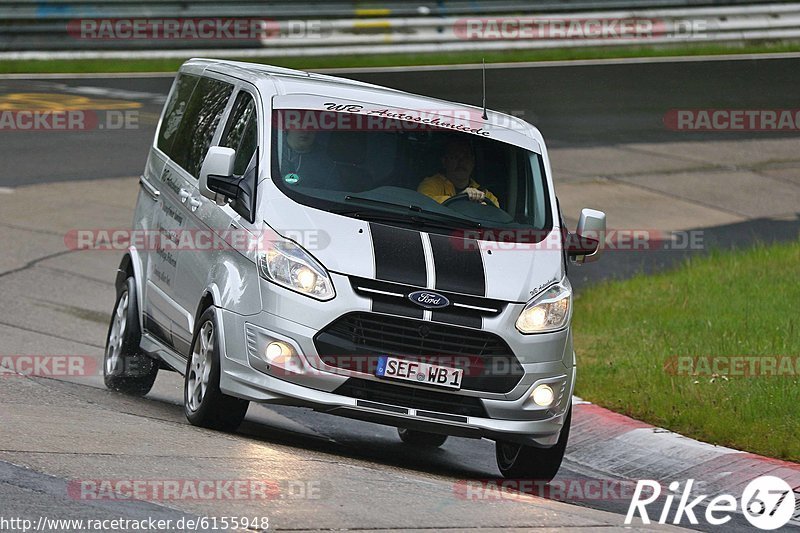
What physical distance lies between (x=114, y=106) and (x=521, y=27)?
31.4 feet

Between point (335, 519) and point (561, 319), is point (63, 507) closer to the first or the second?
point (335, 519)

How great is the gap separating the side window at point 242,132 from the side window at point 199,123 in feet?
0.70

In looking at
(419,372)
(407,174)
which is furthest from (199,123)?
(419,372)

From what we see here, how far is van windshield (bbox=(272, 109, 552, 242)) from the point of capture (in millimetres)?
7938

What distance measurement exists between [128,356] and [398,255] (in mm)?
2736

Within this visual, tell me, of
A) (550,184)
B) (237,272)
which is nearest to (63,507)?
(237,272)

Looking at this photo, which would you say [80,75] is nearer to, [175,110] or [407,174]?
[175,110]

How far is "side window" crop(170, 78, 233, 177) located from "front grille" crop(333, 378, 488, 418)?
2.12m

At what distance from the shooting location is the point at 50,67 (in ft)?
81.8

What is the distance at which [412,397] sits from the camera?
7.44 meters

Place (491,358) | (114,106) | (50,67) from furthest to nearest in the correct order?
(50,67)
(114,106)
(491,358)

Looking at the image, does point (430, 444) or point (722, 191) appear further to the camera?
point (722, 191)

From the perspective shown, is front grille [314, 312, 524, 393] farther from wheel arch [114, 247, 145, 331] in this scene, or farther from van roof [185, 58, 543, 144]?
wheel arch [114, 247, 145, 331]

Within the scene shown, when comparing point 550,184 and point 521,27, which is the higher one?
point 550,184
